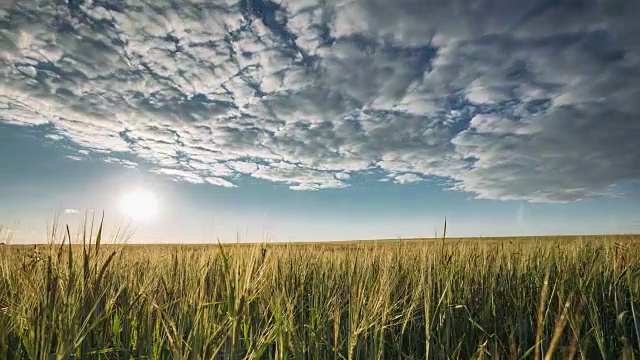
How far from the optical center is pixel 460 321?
121 inches

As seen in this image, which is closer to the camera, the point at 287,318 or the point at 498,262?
the point at 287,318

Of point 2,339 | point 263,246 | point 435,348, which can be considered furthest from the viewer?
point 263,246

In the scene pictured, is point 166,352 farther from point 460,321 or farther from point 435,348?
point 460,321

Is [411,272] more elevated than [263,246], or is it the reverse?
[263,246]

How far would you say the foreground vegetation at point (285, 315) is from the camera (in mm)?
1765

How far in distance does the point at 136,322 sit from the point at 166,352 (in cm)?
33

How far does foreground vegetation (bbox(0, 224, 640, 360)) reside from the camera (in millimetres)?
1765

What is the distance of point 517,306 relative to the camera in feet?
9.93

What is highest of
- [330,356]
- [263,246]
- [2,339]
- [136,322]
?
[263,246]

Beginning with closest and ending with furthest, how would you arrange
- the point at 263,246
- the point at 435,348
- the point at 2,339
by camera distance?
the point at 2,339
the point at 435,348
the point at 263,246

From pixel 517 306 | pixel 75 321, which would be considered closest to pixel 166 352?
pixel 75 321

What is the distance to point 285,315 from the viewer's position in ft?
6.61

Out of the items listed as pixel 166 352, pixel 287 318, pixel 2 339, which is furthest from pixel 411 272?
pixel 2 339

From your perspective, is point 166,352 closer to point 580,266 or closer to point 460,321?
point 460,321
